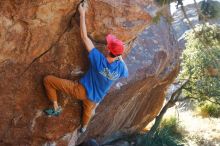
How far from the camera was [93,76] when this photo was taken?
7816 millimetres

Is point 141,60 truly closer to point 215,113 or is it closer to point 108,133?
point 108,133

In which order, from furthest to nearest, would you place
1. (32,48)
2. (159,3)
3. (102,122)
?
(102,122) → (32,48) → (159,3)

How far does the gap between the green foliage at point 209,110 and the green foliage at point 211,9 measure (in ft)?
43.7

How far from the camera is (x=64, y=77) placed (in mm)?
8180

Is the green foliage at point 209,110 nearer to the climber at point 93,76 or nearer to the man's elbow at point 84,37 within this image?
the climber at point 93,76

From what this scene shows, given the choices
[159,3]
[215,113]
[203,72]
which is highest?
[159,3]

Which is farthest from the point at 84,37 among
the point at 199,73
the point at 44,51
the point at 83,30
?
the point at 199,73

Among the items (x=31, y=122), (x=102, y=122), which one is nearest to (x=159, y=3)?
(x=31, y=122)

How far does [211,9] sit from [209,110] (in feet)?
45.6

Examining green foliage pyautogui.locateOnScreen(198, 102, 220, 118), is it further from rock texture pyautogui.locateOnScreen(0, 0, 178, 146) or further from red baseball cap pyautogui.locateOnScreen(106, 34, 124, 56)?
red baseball cap pyautogui.locateOnScreen(106, 34, 124, 56)

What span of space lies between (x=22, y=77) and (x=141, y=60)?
384 cm

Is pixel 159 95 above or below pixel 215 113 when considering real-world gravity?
above

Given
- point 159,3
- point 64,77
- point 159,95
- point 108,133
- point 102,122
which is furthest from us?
point 159,95

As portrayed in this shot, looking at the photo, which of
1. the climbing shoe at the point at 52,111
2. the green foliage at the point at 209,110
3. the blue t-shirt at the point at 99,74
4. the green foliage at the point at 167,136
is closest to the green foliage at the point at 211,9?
the blue t-shirt at the point at 99,74
